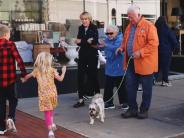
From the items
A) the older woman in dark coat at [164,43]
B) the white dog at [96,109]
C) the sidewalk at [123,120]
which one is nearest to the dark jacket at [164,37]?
the older woman in dark coat at [164,43]

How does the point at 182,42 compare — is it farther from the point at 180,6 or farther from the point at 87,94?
the point at 87,94

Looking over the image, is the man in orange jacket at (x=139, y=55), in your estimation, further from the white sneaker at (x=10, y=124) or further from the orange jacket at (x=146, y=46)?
the white sneaker at (x=10, y=124)

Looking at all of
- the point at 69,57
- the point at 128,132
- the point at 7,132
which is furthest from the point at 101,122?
the point at 69,57

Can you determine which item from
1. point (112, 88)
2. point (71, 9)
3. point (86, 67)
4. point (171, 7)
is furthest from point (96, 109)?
point (171, 7)

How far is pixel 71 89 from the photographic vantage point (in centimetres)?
1108

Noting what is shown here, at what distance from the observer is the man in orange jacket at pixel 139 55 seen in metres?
7.87

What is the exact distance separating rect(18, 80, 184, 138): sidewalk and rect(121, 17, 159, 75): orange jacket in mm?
877

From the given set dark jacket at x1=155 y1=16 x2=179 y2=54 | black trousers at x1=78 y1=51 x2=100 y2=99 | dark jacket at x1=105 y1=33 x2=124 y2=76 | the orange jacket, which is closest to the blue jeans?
the orange jacket

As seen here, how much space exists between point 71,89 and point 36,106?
171cm

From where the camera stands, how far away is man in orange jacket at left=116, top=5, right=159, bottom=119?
7.87m

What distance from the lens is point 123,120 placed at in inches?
320

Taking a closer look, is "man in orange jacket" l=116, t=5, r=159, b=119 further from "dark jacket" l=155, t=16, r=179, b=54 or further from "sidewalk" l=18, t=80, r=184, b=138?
"dark jacket" l=155, t=16, r=179, b=54

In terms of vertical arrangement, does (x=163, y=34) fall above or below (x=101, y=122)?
above

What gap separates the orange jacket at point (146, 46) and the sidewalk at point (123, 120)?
88 cm
